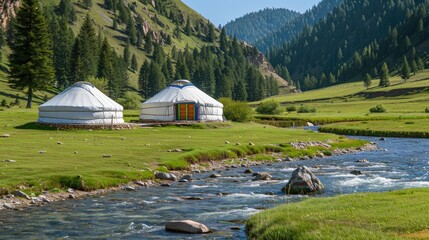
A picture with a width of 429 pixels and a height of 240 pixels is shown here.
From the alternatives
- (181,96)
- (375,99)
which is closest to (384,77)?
(375,99)

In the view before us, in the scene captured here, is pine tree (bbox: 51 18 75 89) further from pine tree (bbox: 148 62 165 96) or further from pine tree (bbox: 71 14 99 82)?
pine tree (bbox: 148 62 165 96)

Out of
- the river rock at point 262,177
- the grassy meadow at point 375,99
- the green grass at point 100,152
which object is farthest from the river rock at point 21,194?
the grassy meadow at point 375,99

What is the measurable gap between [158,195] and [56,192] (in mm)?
4853

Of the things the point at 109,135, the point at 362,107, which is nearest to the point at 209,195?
the point at 109,135

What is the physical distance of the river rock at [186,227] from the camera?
17.7m

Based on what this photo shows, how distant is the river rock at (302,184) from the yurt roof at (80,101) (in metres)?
35.7

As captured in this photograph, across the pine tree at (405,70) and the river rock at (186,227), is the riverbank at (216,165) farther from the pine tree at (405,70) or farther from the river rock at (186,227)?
the pine tree at (405,70)

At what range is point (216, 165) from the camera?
37.4 meters

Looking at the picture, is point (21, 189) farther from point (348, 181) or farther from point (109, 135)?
point (109, 135)

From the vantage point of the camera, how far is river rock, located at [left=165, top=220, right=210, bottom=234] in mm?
17703

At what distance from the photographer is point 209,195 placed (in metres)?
25.5

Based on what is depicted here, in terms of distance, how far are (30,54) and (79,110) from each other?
29706mm

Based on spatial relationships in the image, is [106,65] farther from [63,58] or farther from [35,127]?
[35,127]

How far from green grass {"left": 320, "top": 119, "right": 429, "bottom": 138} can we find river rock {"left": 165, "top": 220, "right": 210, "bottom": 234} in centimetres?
5408
